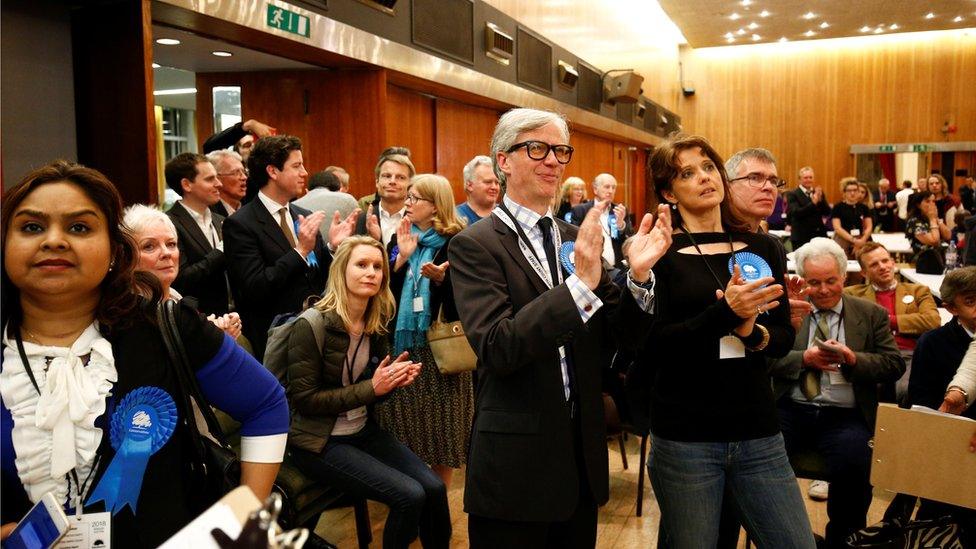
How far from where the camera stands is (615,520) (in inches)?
149

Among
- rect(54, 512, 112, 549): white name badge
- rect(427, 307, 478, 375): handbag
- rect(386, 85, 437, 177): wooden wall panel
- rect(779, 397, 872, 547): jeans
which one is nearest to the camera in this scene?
rect(54, 512, 112, 549): white name badge

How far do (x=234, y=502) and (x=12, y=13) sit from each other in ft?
11.5

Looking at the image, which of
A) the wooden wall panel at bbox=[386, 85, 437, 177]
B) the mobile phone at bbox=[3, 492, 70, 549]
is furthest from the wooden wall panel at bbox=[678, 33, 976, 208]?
the mobile phone at bbox=[3, 492, 70, 549]

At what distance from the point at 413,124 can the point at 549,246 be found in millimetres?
5509

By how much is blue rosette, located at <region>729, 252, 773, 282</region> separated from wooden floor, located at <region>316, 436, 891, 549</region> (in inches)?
69.7

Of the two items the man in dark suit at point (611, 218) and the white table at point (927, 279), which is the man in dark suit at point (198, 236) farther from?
the white table at point (927, 279)

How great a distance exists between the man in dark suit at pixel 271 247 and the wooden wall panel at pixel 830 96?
55.4 feet

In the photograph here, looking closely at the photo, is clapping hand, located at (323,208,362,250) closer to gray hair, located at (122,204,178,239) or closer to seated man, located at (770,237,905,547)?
gray hair, located at (122,204,178,239)

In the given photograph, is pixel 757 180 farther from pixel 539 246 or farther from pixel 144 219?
pixel 144 219

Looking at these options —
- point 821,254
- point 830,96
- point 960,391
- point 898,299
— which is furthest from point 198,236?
point 830,96

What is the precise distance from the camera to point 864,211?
33.0ft

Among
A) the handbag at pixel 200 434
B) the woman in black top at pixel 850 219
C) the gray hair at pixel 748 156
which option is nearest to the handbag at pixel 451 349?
the gray hair at pixel 748 156

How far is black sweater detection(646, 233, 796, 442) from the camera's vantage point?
2053 millimetres

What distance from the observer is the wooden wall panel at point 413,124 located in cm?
675
